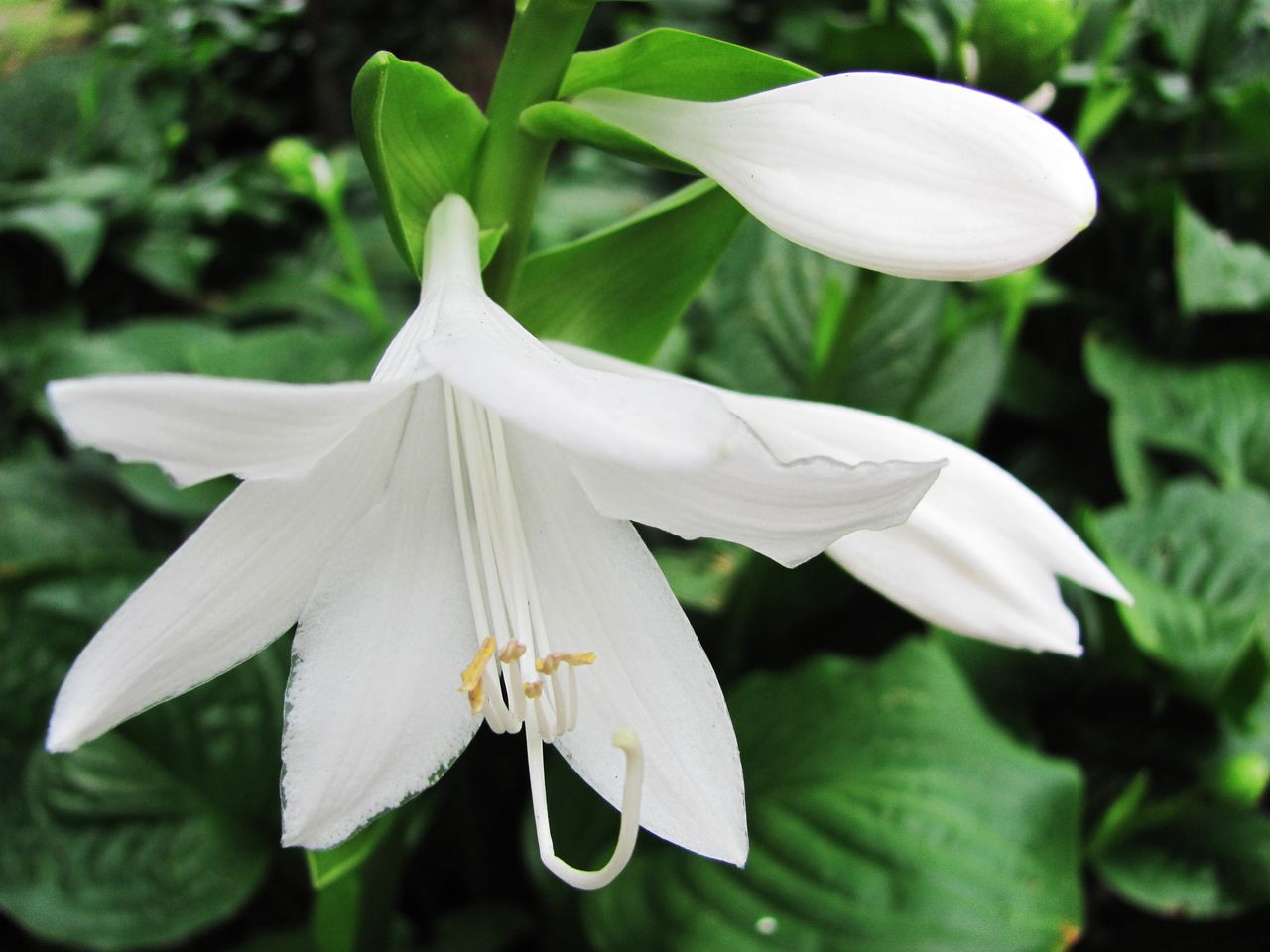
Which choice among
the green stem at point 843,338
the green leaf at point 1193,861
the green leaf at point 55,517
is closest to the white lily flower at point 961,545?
the green stem at point 843,338

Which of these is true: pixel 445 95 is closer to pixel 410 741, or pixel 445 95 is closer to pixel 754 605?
pixel 410 741

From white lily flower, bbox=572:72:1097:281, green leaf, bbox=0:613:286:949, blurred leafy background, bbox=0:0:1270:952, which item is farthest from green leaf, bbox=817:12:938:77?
green leaf, bbox=0:613:286:949

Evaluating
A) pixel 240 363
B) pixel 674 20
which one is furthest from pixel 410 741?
pixel 674 20

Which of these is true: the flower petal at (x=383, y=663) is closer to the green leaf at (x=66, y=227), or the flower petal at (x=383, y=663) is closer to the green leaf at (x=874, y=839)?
the green leaf at (x=874, y=839)

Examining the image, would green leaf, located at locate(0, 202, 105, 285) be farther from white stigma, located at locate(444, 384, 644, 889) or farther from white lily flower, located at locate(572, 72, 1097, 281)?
white lily flower, located at locate(572, 72, 1097, 281)

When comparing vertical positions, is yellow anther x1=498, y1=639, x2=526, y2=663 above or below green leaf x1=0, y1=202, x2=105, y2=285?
above
